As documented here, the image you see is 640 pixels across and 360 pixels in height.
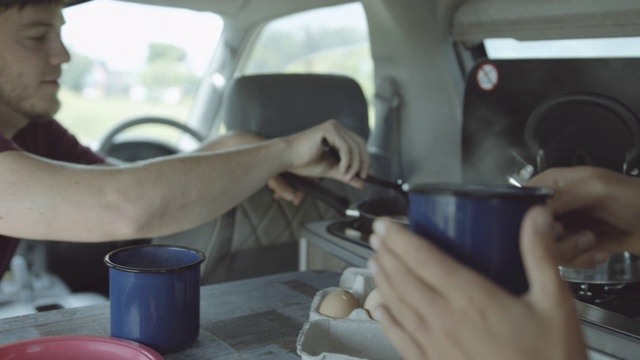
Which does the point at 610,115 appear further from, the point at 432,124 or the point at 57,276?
the point at 57,276

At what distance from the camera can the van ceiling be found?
169 cm

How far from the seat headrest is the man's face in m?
0.79

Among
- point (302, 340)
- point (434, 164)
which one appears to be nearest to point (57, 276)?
point (434, 164)

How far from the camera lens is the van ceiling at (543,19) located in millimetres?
1694

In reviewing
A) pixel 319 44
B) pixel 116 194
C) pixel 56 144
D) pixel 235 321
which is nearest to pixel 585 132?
pixel 235 321

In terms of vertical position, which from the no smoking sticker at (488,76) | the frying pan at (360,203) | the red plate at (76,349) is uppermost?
the no smoking sticker at (488,76)

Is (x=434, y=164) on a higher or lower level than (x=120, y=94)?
lower

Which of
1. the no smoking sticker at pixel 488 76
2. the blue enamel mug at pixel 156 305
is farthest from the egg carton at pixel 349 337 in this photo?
the no smoking sticker at pixel 488 76

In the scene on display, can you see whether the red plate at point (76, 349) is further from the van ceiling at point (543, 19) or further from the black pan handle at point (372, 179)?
the van ceiling at point (543, 19)

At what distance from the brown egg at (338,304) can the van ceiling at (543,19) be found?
47.3 inches

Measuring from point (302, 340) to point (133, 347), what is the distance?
229 mm

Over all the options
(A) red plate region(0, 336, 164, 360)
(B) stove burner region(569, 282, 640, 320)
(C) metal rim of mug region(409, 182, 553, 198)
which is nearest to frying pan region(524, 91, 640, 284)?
(B) stove burner region(569, 282, 640, 320)

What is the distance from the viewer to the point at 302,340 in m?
0.83

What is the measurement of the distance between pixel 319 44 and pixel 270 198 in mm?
1445
